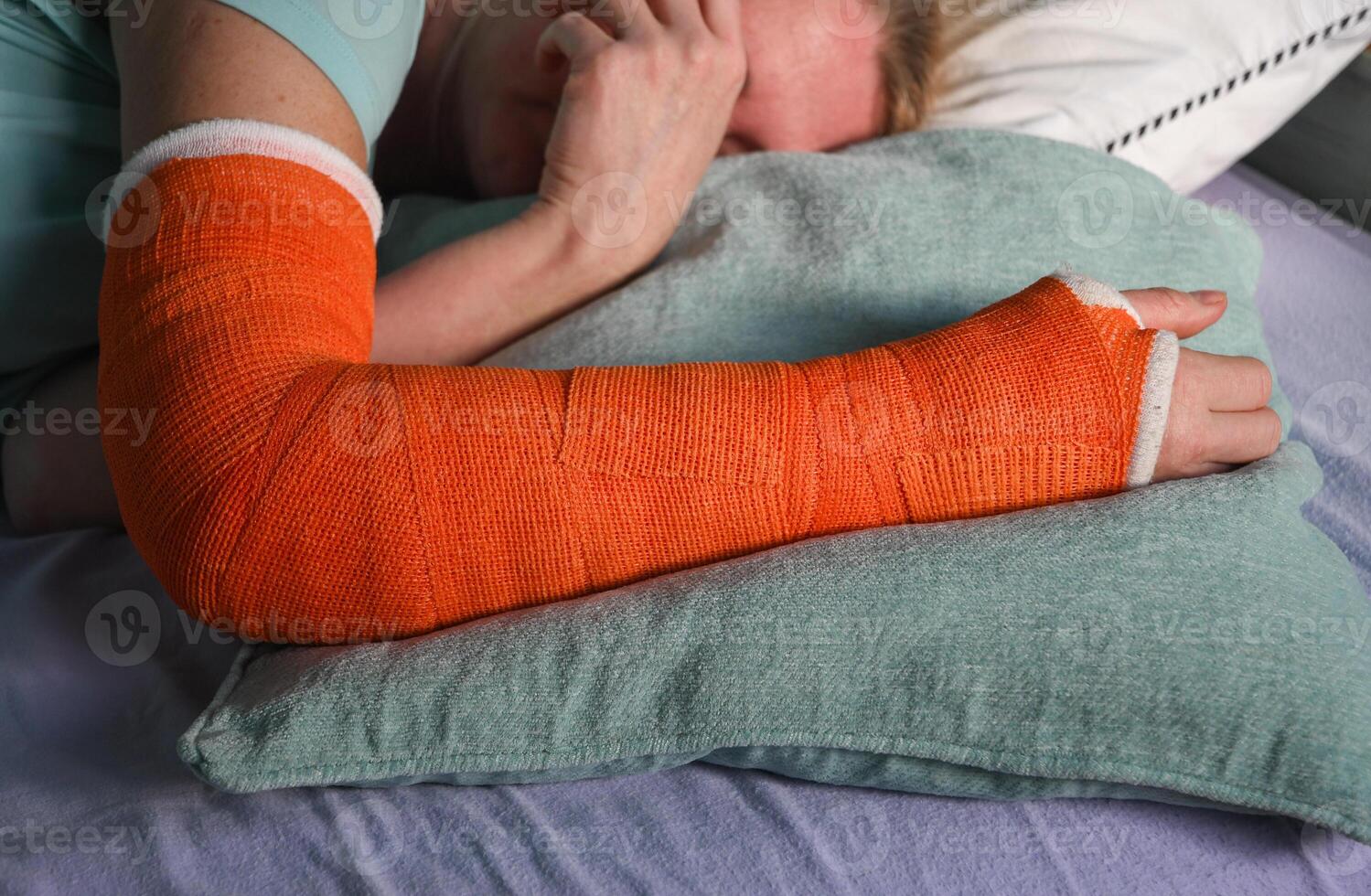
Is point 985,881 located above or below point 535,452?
below

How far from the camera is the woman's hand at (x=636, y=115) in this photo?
0.97 metres

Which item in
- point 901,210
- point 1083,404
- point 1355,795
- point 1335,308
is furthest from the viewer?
point 1335,308

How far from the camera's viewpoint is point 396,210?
3.94 feet

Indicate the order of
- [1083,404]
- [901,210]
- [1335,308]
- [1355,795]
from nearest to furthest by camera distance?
[1355,795], [1083,404], [901,210], [1335,308]

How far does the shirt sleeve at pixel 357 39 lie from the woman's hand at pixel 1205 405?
2.02ft

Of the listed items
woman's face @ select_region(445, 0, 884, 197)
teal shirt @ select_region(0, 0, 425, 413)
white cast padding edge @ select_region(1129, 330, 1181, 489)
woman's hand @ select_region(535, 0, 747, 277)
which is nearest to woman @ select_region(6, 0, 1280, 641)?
white cast padding edge @ select_region(1129, 330, 1181, 489)

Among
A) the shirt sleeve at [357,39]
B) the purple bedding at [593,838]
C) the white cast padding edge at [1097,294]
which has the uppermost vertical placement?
the shirt sleeve at [357,39]

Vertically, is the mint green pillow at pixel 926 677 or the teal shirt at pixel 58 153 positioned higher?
the teal shirt at pixel 58 153

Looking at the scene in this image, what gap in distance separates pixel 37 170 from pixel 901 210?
776 millimetres

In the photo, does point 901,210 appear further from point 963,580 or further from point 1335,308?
point 1335,308

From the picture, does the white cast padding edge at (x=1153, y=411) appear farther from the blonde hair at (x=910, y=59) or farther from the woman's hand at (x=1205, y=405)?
the blonde hair at (x=910, y=59)

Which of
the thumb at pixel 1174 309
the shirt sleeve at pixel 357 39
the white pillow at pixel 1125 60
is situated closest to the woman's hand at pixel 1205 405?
the thumb at pixel 1174 309

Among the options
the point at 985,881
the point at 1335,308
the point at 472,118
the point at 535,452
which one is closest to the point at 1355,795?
the point at 985,881

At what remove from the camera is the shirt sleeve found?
812 millimetres
